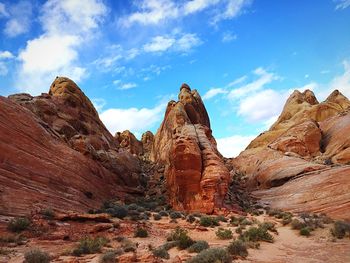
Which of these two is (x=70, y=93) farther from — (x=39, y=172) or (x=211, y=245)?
(x=211, y=245)

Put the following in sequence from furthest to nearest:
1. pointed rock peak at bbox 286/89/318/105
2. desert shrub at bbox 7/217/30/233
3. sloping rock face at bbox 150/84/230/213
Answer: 1. pointed rock peak at bbox 286/89/318/105
2. sloping rock face at bbox 150/84/230/213
3. desert shrub at bbox 7/217/30/233

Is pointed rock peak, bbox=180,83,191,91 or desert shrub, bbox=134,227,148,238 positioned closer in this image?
desert shrub, bbox=134,227,148,238

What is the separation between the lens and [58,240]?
58.3 feet

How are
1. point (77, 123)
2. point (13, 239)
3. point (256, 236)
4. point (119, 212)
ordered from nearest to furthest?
1. point (13, 239)
2. point (256, 236)
3. point (119, 212)
4. point (77, 123)

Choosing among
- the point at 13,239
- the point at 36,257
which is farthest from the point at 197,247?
the point at 13,239

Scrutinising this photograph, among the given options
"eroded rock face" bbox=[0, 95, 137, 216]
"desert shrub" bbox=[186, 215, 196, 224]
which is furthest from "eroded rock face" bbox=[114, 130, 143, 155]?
"desert shrub" bbox=[186, 215, 196, 224]

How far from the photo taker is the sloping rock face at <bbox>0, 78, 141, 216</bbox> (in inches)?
896

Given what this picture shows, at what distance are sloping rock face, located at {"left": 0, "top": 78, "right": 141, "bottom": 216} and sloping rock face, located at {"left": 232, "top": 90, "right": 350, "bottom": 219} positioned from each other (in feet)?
53.7

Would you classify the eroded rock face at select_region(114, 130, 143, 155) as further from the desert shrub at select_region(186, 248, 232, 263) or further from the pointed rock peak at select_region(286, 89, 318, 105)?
the desert shrub at select_region(186, 248, 232, 263)

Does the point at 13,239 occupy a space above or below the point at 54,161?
below

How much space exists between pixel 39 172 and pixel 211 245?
50.0ft

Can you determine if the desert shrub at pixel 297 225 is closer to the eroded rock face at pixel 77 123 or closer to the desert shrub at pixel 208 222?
the desert shrub at pixel 208 222

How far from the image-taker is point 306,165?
35344 millimetres

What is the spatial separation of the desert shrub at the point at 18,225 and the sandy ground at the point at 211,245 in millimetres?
394
